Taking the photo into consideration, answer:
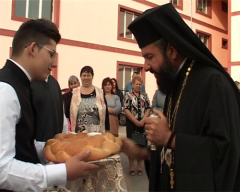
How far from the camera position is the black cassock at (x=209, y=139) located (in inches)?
56.5

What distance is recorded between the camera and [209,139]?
1461 mm

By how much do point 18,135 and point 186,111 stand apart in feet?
3.21

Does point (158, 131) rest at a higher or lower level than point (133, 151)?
→ higher

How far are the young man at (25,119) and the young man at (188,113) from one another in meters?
0.50

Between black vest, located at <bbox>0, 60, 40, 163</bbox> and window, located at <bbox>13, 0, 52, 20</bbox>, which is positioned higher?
window, located at <bbox>13, 0, 52, 20</bbox>

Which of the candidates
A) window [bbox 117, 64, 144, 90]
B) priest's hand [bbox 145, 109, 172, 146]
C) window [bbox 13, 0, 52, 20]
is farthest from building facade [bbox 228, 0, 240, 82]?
priest's hand [bbox 145, 109, 172, 146]

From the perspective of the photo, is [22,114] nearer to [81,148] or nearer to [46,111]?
[81,148]

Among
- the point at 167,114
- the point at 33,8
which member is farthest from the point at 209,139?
the point at 33,8

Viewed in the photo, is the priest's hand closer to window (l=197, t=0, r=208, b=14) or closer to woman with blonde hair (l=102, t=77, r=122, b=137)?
woman with blonde hair (l=102, t=77, r=122, b=137)

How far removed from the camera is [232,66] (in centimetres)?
1551

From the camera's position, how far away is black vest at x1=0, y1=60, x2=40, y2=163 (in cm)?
147

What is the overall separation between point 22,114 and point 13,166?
0.28m

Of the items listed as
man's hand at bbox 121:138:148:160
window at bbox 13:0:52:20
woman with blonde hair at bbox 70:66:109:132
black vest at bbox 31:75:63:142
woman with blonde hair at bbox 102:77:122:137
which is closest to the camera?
man's hand at bbox 121:138:148:160

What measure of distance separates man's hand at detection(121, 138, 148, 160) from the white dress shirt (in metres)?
0.70
